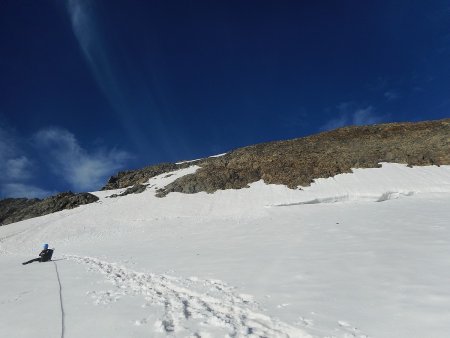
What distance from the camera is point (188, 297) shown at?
9531 mm

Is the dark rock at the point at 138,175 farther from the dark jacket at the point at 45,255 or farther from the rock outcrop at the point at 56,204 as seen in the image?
the dark jacket at the point at 45,255

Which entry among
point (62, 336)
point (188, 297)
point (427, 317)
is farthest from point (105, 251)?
point (427, 317)

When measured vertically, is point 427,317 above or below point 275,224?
below

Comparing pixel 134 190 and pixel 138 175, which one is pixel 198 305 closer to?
pixel 134 190

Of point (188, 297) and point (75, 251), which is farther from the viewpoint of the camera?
point (75, 251)

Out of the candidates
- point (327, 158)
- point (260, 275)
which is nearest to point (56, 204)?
point (327, 158)

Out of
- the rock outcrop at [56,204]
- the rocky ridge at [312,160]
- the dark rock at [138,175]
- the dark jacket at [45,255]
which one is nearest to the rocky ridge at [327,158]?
the rocky ridge at [312,160]

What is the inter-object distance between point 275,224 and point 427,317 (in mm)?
15381

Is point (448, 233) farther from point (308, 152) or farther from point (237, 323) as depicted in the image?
point (308, 152)

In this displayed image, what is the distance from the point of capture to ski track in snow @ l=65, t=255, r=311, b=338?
277 inches

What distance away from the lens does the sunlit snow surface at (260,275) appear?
725 centimetres

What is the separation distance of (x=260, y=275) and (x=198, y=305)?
296cm

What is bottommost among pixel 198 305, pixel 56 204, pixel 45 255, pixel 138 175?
pixel 198 305

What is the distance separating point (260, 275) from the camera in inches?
439
